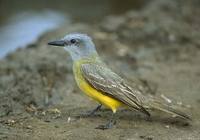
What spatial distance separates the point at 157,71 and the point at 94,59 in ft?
8.61

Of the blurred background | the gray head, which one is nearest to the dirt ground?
the gray head

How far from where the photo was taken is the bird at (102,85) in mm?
7930

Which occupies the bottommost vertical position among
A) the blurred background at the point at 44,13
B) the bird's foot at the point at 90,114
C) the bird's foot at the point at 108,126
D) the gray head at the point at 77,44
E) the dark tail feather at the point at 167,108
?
the bird's foot at the point at 108,126

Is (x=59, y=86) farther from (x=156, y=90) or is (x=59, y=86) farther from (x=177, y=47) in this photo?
(x=177, y=47)

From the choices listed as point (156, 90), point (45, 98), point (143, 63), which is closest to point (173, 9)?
point (143, 63)

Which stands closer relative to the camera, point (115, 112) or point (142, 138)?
point (142, 138)

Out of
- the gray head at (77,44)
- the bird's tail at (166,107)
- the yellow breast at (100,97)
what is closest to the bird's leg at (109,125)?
the yellow breast at (100,97)

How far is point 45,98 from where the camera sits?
29.7 feet

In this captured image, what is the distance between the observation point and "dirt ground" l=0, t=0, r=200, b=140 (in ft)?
25.5

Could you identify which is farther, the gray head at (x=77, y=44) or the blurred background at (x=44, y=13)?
the blurred background at (x=44, y=13)

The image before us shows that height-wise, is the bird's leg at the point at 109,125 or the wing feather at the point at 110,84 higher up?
the wing feather at the point at 110,84

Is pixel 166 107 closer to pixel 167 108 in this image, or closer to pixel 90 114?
pixel 167 108

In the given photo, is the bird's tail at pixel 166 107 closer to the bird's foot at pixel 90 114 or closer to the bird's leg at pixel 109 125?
the bird's leg at pixel 109 125

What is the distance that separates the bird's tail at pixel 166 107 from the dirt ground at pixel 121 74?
0.55 ft
